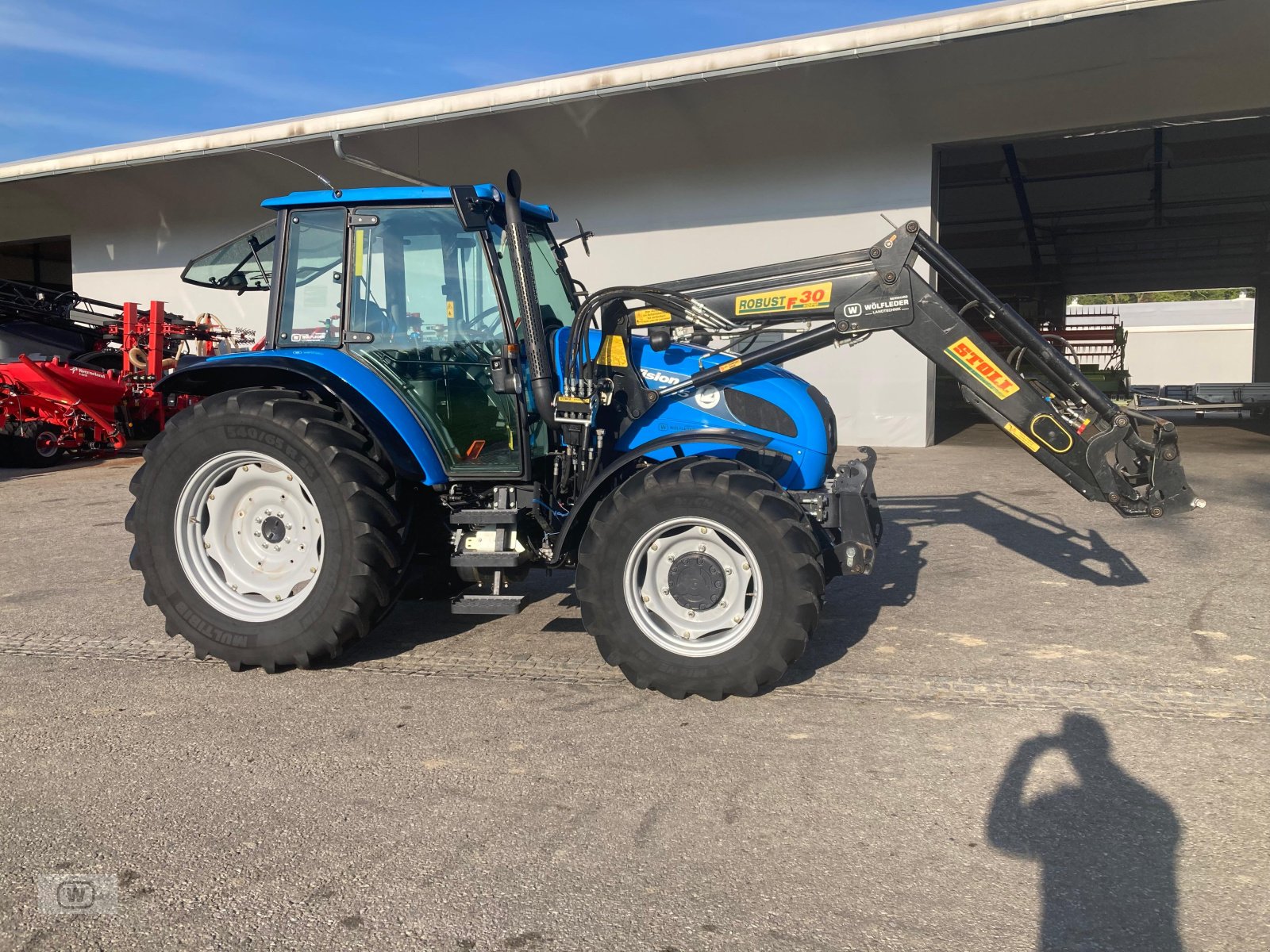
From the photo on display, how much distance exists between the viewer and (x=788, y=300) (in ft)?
14.6

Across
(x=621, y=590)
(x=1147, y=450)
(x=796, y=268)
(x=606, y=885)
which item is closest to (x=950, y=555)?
(x=1147, y=450)

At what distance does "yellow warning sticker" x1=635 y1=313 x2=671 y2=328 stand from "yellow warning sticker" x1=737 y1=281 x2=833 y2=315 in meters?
0.36

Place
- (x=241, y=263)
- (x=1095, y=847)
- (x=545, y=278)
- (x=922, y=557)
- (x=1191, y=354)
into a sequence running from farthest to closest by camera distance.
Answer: (x=1191, y=354), (x=922, y=557), (x=241, y=263), (x=545, y=278), (x=1095, y=847)

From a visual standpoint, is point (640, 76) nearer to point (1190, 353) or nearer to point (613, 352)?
point (613, 352)

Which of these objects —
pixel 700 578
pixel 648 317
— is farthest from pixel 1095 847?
pixel 648 317

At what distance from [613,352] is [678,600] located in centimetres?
118

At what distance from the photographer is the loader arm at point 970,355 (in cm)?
429

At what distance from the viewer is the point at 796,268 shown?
4.45m

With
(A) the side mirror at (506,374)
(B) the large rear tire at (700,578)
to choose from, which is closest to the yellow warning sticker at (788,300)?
(B) the large rear tire at (700,578)

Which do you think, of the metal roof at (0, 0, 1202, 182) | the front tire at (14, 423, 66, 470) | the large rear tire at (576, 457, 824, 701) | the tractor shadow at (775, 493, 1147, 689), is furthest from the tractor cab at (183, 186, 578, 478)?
the front tire at (14, 423, 66, 470)

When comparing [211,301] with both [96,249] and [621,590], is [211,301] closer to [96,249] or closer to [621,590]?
[96,249]

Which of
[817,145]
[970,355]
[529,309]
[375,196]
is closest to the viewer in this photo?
[970,355]

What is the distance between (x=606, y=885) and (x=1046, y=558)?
4.80m

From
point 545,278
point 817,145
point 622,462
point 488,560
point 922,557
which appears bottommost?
point 922,557
